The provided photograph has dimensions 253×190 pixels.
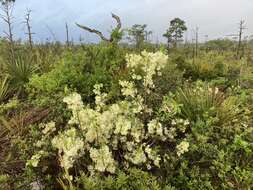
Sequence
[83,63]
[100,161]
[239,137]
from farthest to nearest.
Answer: [83,63] < [239,137] < [100,161]

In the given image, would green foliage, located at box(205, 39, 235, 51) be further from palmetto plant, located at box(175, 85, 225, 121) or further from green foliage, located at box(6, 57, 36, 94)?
palmetto plant, located at box(175, 85, 225, 121)

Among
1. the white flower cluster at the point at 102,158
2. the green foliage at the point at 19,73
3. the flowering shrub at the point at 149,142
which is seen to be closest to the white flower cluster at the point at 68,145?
the flowering shrub at the point at 149,142

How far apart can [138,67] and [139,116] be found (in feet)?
3.45

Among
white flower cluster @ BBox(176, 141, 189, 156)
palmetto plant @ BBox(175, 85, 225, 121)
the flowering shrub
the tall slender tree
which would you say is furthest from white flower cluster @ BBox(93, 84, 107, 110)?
the tall slender tree

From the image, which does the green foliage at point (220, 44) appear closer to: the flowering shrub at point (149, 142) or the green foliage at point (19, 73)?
the green foliage at point (19, 73)

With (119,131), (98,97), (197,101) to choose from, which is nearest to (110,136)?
(119,131)

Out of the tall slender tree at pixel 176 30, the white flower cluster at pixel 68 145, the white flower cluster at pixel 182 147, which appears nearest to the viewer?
the white flower cluster at pixel 68 145

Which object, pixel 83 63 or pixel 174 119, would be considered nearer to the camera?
pixel 174 119

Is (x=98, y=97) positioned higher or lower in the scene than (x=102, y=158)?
higher

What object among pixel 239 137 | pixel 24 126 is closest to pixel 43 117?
pixel 24 126

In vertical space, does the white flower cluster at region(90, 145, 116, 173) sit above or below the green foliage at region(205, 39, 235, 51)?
above

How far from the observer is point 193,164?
5898 mm

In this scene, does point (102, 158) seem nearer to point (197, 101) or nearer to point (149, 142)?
point (149, 142)

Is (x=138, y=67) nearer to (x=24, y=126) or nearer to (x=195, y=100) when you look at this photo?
(x=195, y=100)
